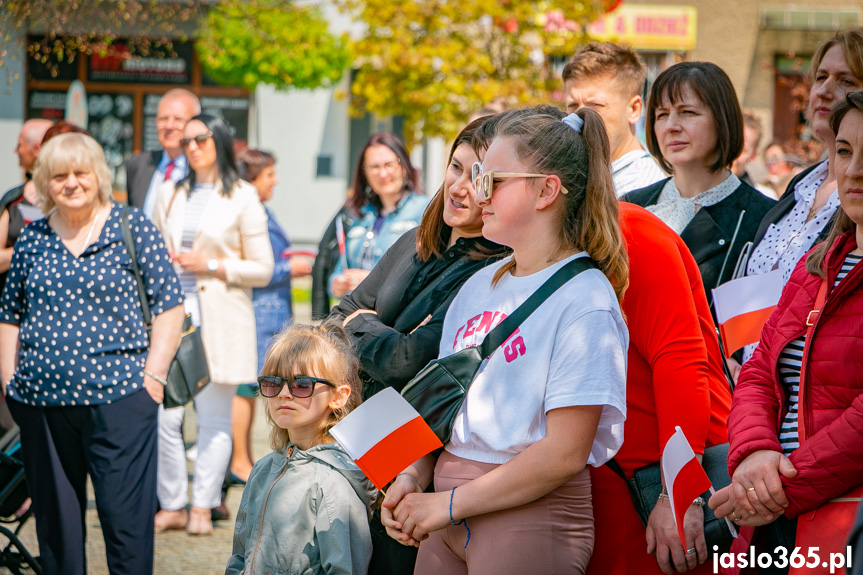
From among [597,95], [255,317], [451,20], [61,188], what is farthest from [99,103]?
[597,95]

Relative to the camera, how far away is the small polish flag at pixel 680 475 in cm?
225

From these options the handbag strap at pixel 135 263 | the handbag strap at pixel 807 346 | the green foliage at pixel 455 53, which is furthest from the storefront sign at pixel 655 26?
the handbag strap at pixel 807 346

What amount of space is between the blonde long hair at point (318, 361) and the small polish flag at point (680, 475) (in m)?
1.19

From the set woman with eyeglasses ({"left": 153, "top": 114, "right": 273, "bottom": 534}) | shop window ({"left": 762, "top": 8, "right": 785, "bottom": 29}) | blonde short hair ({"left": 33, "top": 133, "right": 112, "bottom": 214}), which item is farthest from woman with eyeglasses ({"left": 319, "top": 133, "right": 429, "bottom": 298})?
shop window ({"left": 762, "top": 8, "right": 785, "bottom": 29})

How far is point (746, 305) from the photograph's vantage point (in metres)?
2.95

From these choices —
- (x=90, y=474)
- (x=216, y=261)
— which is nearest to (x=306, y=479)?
(x=90, y=474)

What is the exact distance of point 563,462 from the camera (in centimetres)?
225

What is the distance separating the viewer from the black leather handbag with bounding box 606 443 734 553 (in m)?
2.46

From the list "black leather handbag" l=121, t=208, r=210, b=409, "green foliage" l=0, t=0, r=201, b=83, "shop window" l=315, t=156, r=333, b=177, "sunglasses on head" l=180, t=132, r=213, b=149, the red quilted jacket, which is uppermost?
"green foliage" l=0, t=0, r=201, b=83

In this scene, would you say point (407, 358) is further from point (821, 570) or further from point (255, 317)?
point (255, 317)

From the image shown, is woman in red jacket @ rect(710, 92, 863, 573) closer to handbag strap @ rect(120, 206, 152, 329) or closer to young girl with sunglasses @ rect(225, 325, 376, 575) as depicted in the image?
young girl with sunglasses @ rect(225, 325, 376, 575)

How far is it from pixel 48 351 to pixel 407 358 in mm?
1982

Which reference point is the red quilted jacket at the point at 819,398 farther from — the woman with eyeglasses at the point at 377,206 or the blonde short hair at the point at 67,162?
the woman with eyeglasses at the point at 377,206

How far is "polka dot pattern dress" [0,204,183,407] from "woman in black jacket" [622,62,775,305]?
2.28 metres
